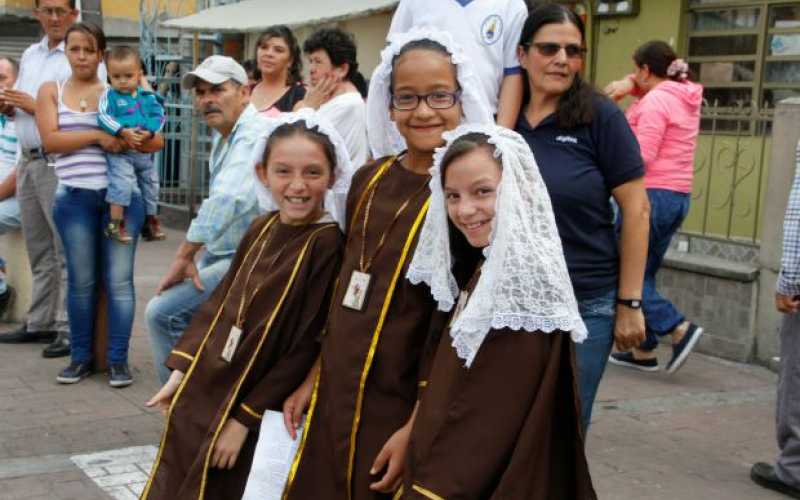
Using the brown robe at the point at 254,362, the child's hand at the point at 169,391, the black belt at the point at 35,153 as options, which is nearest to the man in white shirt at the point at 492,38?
the brown robe at the point at 254,362

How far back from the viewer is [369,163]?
10.5 ft

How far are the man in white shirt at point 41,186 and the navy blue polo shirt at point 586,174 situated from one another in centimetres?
378

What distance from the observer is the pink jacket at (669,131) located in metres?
6.67

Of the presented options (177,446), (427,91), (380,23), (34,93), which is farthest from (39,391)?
(380,23)

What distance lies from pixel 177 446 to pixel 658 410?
11.2 feet

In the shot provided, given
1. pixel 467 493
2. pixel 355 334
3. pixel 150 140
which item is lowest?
pixel 467 493

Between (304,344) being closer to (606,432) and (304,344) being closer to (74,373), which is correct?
(606,432)

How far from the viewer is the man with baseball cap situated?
14.2ft

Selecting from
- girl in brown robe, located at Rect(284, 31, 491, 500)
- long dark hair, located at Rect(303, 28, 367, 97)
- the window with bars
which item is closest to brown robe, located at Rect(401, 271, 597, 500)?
girl in brown robe, located at Rect(284, 31, 491, 500)

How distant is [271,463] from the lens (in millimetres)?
3104

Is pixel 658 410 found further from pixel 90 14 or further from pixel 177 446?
pixel 90 14

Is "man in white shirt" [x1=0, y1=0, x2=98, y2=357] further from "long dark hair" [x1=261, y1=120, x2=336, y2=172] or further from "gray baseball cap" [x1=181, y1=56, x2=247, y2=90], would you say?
"long dark hair" [x1=261, y1=120, x2=336, y2=172]

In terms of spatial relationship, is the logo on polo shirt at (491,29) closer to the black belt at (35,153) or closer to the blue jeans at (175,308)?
the blue jeans at (175,308)

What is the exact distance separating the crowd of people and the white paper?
A: 2 centimetres
